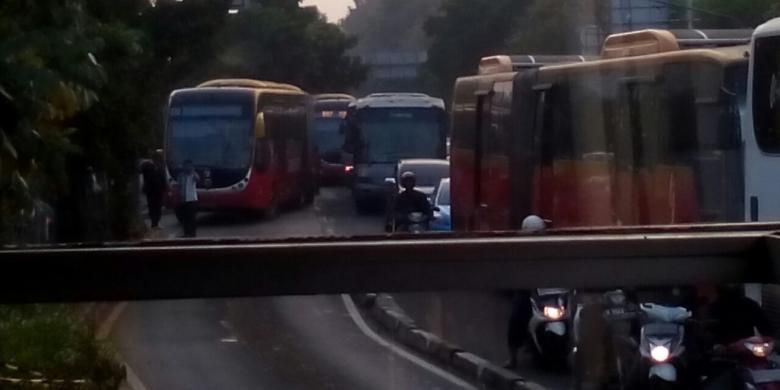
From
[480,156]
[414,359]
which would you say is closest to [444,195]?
[480,156]

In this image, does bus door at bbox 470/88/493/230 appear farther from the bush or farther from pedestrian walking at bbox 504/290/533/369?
the bush

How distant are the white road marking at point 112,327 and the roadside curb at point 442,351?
617 mm

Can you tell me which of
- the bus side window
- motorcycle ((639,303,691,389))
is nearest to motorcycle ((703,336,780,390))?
motorcycle ((639,303,691,389))

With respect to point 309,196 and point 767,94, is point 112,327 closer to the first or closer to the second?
point 767,94

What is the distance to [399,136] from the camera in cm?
2941

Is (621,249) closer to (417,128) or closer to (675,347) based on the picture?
(675,347)

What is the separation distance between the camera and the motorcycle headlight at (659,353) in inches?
273

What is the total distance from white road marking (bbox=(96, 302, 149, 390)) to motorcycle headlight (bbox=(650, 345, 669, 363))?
2.52 m

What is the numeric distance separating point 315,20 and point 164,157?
34.0 ft

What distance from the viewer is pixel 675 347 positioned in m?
6.71

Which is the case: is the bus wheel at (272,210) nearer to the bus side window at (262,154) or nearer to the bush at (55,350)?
the bus side window at (262,154)

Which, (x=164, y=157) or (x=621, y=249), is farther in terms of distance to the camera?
(x=164, y=157)

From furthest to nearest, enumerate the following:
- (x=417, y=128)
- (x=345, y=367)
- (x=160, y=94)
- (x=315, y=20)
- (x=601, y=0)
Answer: (x=417, y=128) < (x=601, y=0) < (x=160, y=94) < (x=315, y=20) < (x=345, y=367)

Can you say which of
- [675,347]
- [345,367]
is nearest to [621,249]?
[345,367]
